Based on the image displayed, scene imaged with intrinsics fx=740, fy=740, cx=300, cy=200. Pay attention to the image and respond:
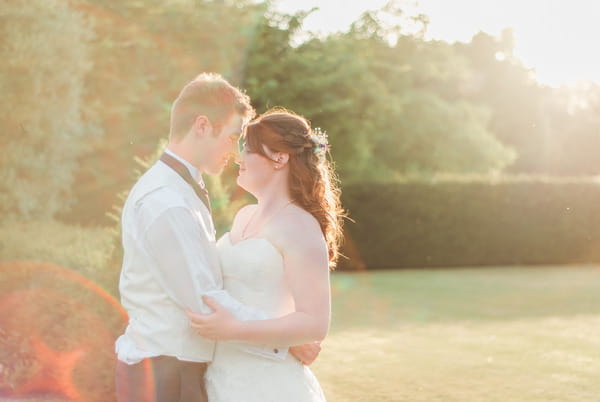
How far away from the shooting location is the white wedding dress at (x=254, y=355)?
2.99m

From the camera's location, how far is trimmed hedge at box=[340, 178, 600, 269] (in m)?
21.4

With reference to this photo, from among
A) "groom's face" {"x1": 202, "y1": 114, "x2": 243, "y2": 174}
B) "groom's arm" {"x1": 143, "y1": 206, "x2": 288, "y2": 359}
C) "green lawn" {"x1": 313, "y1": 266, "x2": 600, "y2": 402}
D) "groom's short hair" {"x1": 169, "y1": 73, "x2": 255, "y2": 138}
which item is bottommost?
"green lawn" {"x1": 313, "y1": 266, "x2": 600, "y2": 402}

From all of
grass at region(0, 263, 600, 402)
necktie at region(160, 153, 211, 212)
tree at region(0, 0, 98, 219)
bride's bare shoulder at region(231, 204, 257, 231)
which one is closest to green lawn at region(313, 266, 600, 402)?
grass at region(0, 263, 600, 402)

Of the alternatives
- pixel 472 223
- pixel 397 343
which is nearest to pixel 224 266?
pixel 397 343

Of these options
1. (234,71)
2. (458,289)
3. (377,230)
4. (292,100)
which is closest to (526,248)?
(377,230)

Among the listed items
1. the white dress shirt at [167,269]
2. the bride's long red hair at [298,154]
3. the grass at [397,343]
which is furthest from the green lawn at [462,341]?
the white dress shirt at [167,269]

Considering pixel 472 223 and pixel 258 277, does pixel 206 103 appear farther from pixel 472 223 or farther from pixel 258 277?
pixel 472 223

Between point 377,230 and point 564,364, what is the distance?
40.8 feet

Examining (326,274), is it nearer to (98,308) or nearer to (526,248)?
(98,308)

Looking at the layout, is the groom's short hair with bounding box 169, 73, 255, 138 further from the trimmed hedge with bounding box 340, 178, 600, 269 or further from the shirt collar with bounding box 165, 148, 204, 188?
the trimmed hedge with bounding box 340, 178, 600, 269

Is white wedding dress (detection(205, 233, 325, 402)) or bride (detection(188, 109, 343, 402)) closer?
bride (detection(188, 109, 343, 402))

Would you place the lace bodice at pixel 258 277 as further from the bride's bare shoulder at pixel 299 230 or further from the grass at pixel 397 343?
the grass at pixel 397 343

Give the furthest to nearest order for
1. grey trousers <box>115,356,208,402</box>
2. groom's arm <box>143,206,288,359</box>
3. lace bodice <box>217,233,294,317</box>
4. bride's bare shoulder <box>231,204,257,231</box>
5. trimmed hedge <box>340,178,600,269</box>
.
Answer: trimmed hedge <box>340,178,600,269</box> → bride's bare shoulder <box>231,204,257,231</box> → lace bodice <box>217,233,294,317</box> → grey trousers <box>115,356,208,402</box> → groom's arm <box>143,206,288,359</box>

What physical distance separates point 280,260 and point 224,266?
0.79 ft
